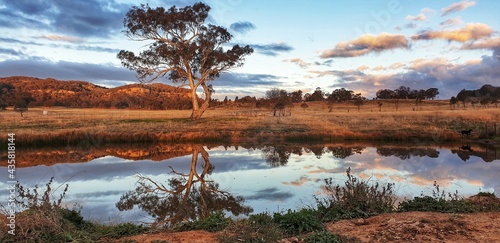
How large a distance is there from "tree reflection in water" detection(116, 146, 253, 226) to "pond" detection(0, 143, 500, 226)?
28 millimetres

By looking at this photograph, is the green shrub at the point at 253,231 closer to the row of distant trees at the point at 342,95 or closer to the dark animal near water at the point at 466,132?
the dark animal near water at the point at 466,132

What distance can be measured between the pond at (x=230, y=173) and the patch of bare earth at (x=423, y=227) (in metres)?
1.97

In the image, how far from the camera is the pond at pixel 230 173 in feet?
31.4

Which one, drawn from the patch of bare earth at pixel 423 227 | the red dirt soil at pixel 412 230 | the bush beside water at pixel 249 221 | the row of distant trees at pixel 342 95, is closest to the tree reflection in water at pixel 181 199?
the bush beside water at pixel 249 221

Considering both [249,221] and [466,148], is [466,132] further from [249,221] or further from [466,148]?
[249,221]

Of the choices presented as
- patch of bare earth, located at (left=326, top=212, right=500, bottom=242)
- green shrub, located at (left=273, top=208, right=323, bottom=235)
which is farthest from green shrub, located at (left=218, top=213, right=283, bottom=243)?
patch of bare earth, located at (left=326, top=212, right=500, bottom=242)

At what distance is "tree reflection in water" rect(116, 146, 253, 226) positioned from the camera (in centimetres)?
857

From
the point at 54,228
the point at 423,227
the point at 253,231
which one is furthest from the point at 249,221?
the point at 54,228

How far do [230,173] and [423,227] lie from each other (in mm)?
9075

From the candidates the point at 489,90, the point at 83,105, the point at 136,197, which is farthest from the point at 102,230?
the point at 489,90

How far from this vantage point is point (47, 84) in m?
107

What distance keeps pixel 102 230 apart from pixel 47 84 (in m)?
115

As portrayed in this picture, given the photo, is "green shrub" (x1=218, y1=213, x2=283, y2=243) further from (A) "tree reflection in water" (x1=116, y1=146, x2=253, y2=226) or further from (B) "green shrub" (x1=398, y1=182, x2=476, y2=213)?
(B) "green shrub" (x1=398, y1=182, x2=476, y2=213)

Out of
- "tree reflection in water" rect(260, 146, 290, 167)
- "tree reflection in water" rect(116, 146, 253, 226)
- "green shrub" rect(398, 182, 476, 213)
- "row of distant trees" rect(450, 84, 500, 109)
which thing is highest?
"row of distant trees" rect(450, 84, 500, 109)
